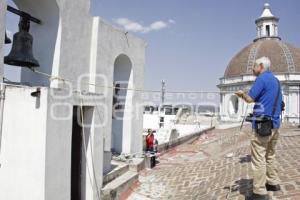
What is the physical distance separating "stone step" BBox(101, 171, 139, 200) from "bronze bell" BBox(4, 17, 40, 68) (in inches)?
126

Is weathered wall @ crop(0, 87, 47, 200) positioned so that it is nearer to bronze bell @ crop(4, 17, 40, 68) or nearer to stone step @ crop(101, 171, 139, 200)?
bronze bell @ crop(4, 17, 40, 68)

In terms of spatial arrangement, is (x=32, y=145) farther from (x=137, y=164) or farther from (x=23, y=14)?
(x=137, y=164)

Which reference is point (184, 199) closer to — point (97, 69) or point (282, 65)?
point (97, 69)

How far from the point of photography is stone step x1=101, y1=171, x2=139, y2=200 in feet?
22.7

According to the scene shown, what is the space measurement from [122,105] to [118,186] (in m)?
3.54

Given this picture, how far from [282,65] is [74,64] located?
113ft

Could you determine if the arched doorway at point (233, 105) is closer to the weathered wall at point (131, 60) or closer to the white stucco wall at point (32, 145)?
the weathered wall at point (131, 60)

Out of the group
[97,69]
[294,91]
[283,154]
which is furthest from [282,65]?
[97,69]

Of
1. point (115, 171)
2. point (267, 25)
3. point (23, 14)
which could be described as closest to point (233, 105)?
point (267, 25)

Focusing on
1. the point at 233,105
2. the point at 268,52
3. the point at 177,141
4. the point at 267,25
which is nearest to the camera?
the point at 177,141

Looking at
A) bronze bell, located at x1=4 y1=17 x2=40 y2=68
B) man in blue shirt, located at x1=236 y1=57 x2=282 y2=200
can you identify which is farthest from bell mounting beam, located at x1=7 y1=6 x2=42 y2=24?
man in blue shirt, located at x1=236 y1=57 x2=282 y2=200

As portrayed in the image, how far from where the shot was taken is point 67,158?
5.38 meters

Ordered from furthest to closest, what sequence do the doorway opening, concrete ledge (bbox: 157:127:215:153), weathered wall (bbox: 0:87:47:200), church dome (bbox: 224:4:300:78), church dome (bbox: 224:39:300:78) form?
church dome (bbox: 224:4:300:78) < church dome (bbox: 224:39:300:78) < concrete ledge (bbox: 157:127:215:153) < the doorway opening < weathered wall (bbox: 0:87:47:200)

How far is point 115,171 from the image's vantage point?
323 inches
